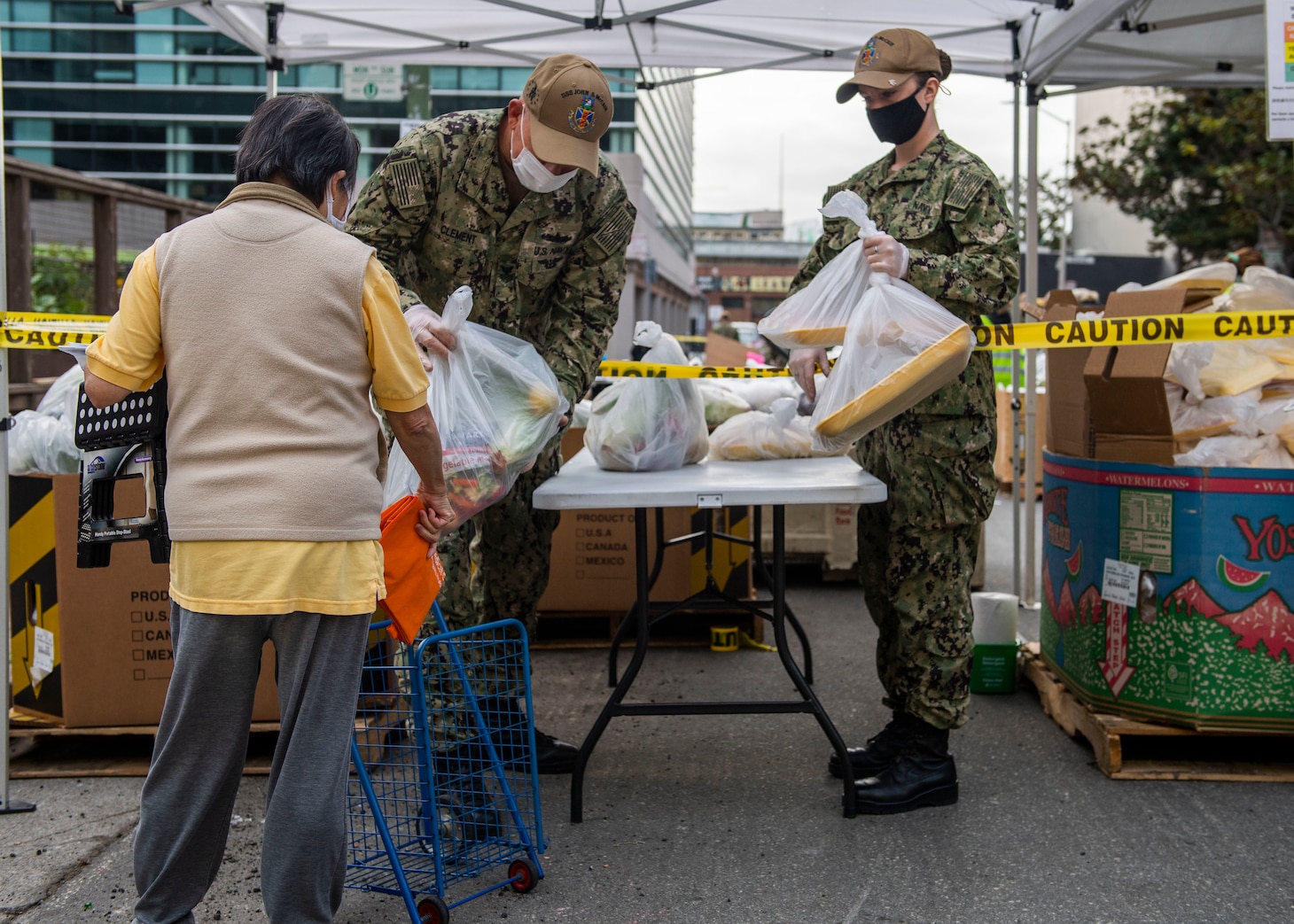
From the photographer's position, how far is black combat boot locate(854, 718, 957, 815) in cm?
301

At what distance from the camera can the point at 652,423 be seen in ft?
11.2

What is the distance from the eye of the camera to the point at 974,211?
2.93 meters

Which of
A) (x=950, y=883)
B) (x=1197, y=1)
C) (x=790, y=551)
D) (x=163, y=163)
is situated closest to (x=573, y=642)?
(x=790, y=551)

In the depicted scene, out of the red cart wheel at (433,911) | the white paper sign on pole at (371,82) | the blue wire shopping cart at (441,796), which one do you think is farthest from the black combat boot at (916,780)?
the white paper sign on pole at (371,82)

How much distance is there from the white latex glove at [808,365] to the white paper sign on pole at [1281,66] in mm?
1372

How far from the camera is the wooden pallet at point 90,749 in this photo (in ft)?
10.9

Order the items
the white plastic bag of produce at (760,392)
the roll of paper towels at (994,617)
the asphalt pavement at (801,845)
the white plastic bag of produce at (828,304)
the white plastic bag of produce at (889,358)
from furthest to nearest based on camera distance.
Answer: the white plastic bag of produce at (760,392), the roll of paper towels at (994,617), the white plastic bag of produce at (828,304), the white plastic bag of produce at (889,358), the asphalt pavement at (801,845)

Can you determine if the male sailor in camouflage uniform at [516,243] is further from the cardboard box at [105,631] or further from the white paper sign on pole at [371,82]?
the white paper sign on pole at [371,82]

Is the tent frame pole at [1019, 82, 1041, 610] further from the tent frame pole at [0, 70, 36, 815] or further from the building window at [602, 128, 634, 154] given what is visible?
the building window at [602, 128, 634, 154]

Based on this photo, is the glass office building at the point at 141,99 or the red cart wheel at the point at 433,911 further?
the glass office building at the point at 141,99

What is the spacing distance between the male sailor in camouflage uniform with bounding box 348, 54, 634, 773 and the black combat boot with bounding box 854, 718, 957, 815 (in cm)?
95

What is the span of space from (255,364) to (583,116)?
4.10 feet

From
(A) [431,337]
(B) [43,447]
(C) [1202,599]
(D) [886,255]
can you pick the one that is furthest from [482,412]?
(C) [1202,599]

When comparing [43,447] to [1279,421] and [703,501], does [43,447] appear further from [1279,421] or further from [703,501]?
[1279,421]
